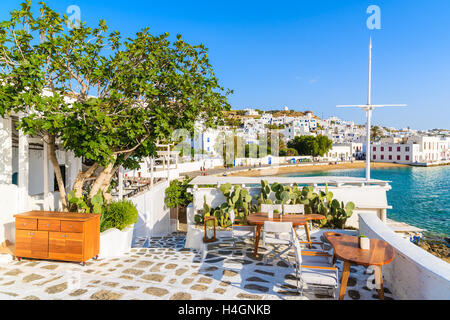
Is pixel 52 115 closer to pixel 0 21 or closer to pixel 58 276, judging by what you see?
pixel 0 21

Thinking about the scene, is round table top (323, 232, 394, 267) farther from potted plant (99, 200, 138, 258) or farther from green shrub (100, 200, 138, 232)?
green shrub (100, 200, 138, 232)

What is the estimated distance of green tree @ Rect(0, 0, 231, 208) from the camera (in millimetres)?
4730

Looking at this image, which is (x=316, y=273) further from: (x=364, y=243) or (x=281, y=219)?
(x=281, y=219)

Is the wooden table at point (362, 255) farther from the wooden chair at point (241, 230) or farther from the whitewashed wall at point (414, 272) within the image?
the wooden chair at point (241, 230)

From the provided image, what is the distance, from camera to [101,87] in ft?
20.0

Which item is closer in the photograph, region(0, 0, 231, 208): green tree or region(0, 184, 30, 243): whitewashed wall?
region(0, 0, 231, 208): green tree

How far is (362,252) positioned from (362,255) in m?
0.12

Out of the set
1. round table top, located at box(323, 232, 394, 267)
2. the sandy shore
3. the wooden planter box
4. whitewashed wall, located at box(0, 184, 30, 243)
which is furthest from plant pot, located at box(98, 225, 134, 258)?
the sandy shore

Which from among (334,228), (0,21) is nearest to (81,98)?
(0,21)

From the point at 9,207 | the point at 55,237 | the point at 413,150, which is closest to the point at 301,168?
the point at 413,150

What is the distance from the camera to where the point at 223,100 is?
6.88 metres

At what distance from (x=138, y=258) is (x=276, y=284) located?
280 centimetres

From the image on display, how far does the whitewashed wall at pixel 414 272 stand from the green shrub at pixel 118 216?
4.93 meters

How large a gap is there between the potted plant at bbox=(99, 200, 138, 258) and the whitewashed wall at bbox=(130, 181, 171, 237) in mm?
2897
